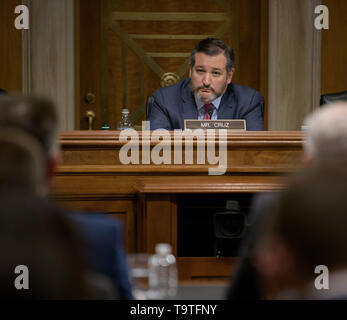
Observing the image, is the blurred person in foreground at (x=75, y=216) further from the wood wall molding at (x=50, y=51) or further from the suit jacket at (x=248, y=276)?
the wood wall molding at (x=50, y=51)

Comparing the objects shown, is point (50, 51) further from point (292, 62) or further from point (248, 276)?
point (248, 276)

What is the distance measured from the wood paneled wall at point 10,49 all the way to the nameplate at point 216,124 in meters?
2.44

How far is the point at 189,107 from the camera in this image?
3900mm

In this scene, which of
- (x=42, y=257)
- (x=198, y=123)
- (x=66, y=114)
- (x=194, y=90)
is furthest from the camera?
(x=66, y=114)

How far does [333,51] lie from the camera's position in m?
5.51

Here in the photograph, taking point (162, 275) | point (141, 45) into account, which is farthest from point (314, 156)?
point (141, 45)

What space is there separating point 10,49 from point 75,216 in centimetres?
461

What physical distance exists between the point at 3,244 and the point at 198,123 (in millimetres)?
2543

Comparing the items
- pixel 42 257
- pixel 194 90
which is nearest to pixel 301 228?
pixel 42 257

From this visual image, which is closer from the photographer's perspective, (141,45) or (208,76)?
Answer: (208,76)

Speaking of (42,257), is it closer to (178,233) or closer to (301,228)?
(301,228)

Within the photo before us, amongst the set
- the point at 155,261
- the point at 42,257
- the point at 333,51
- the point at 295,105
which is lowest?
the point at 155,261

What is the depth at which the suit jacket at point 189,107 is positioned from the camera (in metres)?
3.86
